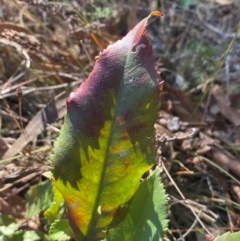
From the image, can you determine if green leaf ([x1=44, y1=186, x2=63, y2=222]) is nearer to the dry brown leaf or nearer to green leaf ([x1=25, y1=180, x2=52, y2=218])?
green leaf ([x1=25, y1=180, x2=52, y2=218])

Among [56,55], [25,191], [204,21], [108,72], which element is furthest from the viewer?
[204,21]

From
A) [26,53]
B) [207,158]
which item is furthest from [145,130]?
[26,53]

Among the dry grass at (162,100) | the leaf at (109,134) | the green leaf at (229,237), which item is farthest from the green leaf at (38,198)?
the green leaf at (229,237)

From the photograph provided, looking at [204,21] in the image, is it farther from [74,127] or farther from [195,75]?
[74,127]

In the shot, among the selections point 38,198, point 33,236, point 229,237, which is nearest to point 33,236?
point 33,236

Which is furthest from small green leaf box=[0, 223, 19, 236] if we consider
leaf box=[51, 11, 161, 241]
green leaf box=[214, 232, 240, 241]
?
green leaf box=[214, 232, 240, 241]
